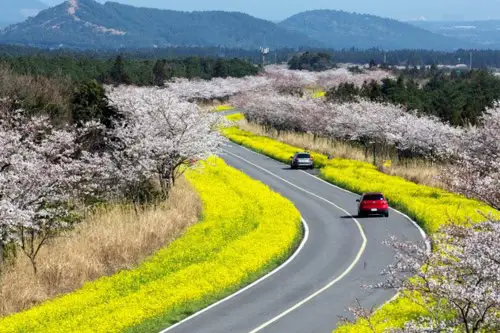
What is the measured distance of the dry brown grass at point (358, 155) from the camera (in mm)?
48438

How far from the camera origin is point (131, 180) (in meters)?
38.3

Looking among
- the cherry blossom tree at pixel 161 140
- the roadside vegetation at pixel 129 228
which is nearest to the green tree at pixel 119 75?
the roadside vegetation at pixel 129 228

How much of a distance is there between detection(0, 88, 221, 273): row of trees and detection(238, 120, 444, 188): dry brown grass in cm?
1360

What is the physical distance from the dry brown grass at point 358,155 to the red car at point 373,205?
7.91m

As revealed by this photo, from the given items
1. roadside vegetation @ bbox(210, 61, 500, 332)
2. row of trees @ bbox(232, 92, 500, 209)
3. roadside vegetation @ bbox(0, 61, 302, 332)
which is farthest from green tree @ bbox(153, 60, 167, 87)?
roadside vegetation @ bbox(0, 61, 302, 332)

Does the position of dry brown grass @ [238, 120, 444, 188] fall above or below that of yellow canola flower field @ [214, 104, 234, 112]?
above

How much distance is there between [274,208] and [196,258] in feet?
35.0

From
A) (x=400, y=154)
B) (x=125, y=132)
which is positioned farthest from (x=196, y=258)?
(x=400, y=154)

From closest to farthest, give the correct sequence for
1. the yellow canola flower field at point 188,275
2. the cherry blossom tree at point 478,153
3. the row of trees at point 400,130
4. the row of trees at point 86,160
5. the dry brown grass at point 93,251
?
the yellow canola flower field at point 188,275 < the dry brown grass at point 93,251 < the row of trees at point 86,160 < the cherry blossom tree at point 478,153 < the row of trees at point 400,130

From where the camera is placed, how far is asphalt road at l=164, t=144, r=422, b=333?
2092 centimetres

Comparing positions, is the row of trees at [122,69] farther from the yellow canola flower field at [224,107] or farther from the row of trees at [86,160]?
the row of trees at [86,160]

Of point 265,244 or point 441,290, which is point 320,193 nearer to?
point 265,244

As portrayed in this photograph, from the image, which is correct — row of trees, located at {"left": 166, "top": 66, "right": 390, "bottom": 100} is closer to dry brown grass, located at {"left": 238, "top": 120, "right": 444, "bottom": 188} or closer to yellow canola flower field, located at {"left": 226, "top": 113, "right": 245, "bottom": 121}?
yellow canola flower field, located at {"left": 226, "top": 113, "right": 245, "bottom": 121}

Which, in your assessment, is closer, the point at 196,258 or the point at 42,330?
the point at 42,330
